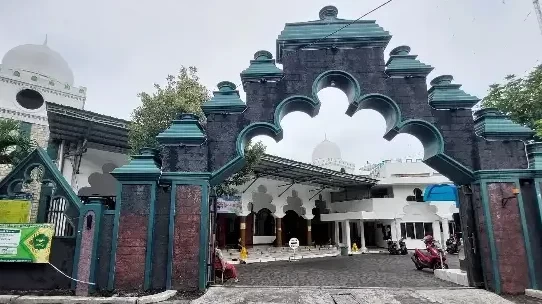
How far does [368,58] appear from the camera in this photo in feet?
28.7

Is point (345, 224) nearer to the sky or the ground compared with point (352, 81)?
nearer to the ground

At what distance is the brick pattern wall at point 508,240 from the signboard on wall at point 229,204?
51.8ft

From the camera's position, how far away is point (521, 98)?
1190 cm

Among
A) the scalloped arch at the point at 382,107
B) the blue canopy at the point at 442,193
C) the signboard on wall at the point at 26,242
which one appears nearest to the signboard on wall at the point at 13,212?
the signboard on wall at the point at 26,242

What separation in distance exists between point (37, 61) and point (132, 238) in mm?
22803

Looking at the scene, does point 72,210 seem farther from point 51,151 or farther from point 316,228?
point 316,228

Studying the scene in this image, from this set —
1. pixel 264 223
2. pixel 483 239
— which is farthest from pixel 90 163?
pixel 483 239

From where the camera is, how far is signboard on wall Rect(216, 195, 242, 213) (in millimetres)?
21375

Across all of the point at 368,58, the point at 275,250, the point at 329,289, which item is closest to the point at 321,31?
the point at 368,58

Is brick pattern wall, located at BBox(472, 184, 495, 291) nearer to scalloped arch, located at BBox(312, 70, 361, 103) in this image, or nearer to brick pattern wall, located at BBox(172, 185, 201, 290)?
scalloped arch, located at BBox(312, 70, 361, 103)

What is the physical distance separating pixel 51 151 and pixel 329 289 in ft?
54.2

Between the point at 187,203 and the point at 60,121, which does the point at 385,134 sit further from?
the point at 60,121

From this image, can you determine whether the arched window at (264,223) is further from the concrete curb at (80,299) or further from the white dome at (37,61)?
the concrete curb at (80,299)

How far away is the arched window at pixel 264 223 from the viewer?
1107 inches
